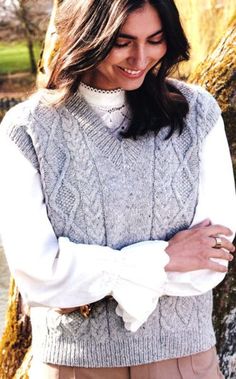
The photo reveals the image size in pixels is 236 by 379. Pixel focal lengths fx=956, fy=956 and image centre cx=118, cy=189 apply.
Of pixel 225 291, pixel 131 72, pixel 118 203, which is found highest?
pixel 131 72

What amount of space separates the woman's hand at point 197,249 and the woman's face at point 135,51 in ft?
1.24

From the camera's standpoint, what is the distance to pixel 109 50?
2205 mm

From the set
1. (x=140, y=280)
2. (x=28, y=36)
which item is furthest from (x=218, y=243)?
(x=28, y=36)

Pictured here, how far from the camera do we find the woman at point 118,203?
2.21 metres

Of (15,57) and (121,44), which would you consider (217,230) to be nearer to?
(121,44)

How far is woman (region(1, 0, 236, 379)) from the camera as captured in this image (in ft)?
7.26

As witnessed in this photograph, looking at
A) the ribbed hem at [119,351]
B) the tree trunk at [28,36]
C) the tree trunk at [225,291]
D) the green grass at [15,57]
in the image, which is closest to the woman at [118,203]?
the ribbed hem at [119,351]

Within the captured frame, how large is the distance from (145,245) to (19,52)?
1542 centimetres

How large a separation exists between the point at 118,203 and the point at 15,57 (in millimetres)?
15792

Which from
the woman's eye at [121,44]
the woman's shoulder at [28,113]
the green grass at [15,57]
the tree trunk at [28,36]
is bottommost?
the green grass at [15,57]

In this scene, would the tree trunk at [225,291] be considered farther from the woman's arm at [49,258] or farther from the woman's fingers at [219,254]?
the woman's arm at [49,258]

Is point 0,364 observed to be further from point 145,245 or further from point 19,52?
point 19,52

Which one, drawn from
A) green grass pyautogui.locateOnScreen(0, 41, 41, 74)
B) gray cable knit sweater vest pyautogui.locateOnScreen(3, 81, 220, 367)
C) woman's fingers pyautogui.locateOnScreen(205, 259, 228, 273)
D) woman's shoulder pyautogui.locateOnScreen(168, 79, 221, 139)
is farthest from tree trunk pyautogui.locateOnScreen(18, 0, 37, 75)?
woman's fingers pyautogui.locateOnScreen(205, 259, 228, 273)

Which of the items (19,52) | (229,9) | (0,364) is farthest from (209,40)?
(19,52)
